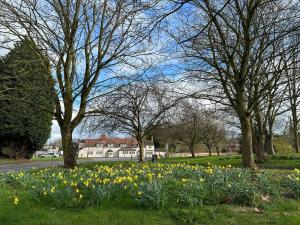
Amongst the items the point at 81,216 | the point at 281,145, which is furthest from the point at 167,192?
the point at 281,145

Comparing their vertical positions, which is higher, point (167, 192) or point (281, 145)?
point (281, 145)

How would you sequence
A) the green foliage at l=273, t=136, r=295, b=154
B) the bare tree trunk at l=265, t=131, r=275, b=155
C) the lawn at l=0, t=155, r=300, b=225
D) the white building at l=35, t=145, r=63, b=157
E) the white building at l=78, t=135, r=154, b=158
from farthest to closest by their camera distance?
the white building at l=78, t=135, r=154, b=158 < the white building at l=35, t=145, r=63, b=157 < the green foliage at l=273, t=136, r=295, b=154 < the bare tree trunk at l=265, t=131, r=275, b=155 < the lawn at l=0, t=155, r=300, b=225

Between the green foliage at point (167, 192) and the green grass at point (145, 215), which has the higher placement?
the green foliage at point (167, 192)

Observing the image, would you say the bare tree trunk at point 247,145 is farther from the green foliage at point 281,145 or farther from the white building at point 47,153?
the white building at point 47,153

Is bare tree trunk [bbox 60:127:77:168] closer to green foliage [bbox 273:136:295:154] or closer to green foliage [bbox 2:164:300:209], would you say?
green foliage [bbox 2:164:300:209]

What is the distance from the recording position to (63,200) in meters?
6.38

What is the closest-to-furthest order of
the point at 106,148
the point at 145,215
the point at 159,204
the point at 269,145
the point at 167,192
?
the point at 145,215, the point at 159,204, the point at 167,192, the point at 269,145, the point at 106,148

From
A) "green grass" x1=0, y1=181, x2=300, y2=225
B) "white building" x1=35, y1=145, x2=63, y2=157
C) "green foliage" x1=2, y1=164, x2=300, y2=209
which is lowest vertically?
"green grass" x1=0, y1=181, x2=300, y2=225

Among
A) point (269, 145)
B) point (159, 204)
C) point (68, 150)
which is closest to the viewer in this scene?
point (159, 204)

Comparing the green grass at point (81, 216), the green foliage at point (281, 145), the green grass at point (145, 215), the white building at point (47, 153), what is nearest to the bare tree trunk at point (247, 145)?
the green grass at point (145, 215)

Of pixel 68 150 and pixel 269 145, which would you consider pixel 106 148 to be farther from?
pixel 68 150

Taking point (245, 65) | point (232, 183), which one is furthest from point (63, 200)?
point (245, 65)

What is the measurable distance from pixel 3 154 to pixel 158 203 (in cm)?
4577

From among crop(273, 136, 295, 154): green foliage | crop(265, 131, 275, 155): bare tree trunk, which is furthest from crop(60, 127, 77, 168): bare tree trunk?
crop(273, 136, 295, 154): green foliage
